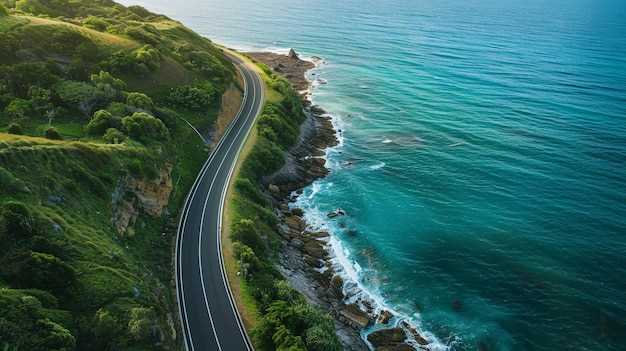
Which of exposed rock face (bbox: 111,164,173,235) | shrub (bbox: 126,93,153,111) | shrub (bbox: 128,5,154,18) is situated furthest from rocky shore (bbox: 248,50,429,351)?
shrub (bbox: 128,5,154,18)

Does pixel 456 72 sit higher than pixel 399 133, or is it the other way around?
pixel 456 72

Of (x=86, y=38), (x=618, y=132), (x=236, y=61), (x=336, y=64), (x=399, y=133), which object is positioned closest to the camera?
(x=86, y=38)

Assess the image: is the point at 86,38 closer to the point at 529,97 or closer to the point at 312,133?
the point at 312,133

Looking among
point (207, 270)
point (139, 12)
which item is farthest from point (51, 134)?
point (139, 12)

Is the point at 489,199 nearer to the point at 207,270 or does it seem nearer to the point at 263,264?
the point at 263,264

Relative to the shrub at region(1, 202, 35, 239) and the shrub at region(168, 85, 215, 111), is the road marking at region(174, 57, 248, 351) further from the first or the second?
the shrub at region(1, 202, 35, 239)

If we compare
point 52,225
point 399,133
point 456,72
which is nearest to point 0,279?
point 52,225

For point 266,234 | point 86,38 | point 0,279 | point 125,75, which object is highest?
point 86,38
